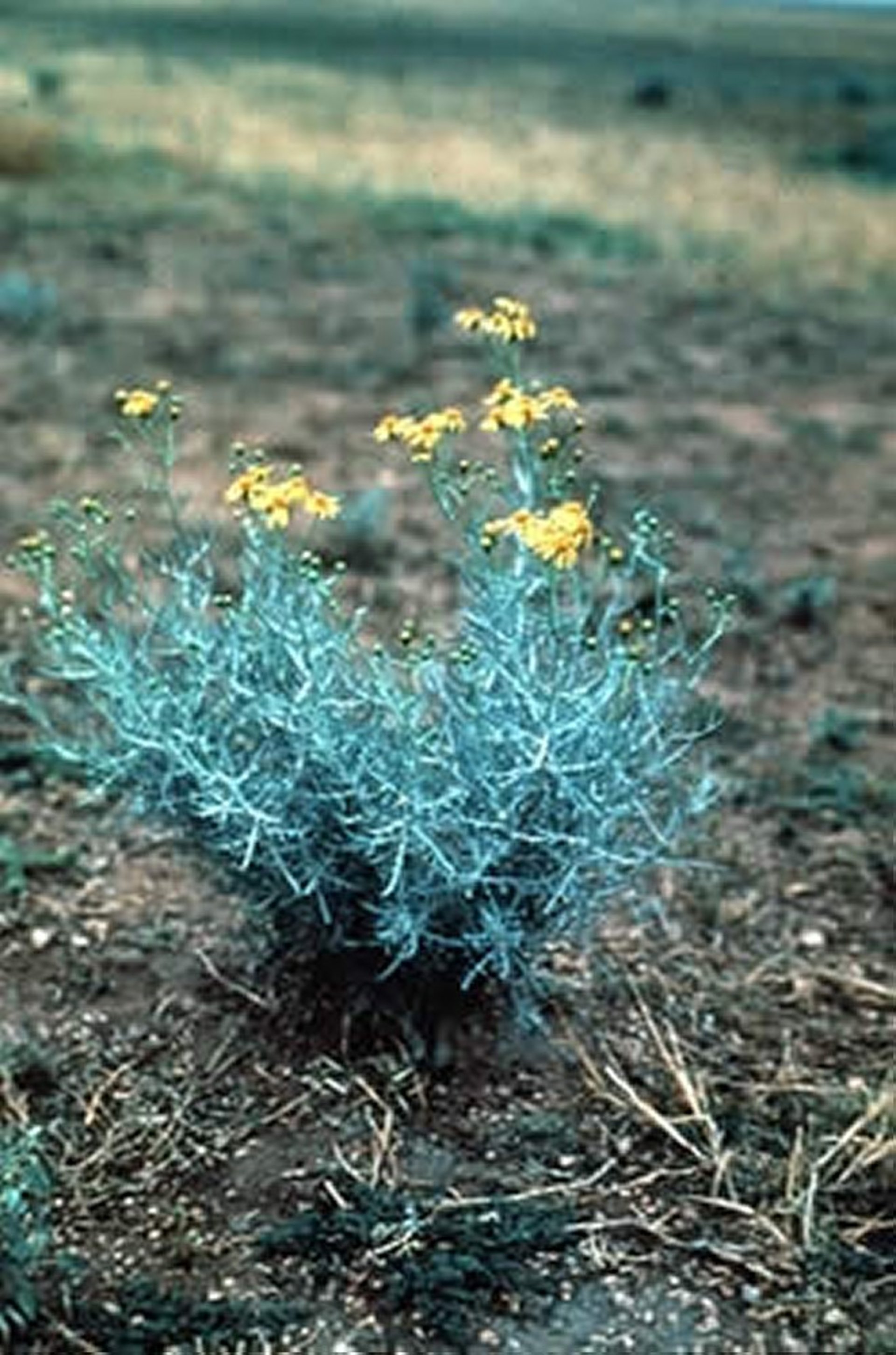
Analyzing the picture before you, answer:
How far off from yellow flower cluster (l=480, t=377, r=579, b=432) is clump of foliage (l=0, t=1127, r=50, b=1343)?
128 centimetres

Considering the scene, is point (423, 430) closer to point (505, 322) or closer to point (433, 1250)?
point (505, 322)

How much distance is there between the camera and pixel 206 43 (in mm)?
33375

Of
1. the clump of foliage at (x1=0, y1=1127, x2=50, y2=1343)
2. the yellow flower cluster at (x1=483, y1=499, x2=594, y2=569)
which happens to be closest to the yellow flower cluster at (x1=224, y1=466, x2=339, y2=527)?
the yellow flower cluster at (x1=483, y1=499, x2=594, y2=569)

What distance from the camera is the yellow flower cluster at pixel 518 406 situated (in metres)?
3.03

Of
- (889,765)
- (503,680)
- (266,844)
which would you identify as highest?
(503,680)

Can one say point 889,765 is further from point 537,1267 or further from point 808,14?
point 808,14

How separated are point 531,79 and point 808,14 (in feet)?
143

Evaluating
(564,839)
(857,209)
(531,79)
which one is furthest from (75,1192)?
Result: (531,79)

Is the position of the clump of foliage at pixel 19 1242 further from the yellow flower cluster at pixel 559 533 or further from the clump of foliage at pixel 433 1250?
the yellow flower cluster at pixel 559 533

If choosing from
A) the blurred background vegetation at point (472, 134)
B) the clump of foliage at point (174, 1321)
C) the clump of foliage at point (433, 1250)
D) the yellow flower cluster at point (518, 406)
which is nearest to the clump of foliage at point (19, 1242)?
the clump of foliage at point (174, 1321)

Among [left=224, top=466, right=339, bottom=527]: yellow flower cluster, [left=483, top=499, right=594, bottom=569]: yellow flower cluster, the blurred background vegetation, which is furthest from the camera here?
the blurred background vegetation

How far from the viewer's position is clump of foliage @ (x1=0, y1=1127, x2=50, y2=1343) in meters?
2.85

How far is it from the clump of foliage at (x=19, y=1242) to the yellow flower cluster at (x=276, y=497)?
0.99 m

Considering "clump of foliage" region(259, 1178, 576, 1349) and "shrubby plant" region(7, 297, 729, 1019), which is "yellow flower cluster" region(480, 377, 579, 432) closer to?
"shrubby plant" region(7, 297, 729, 1019)
